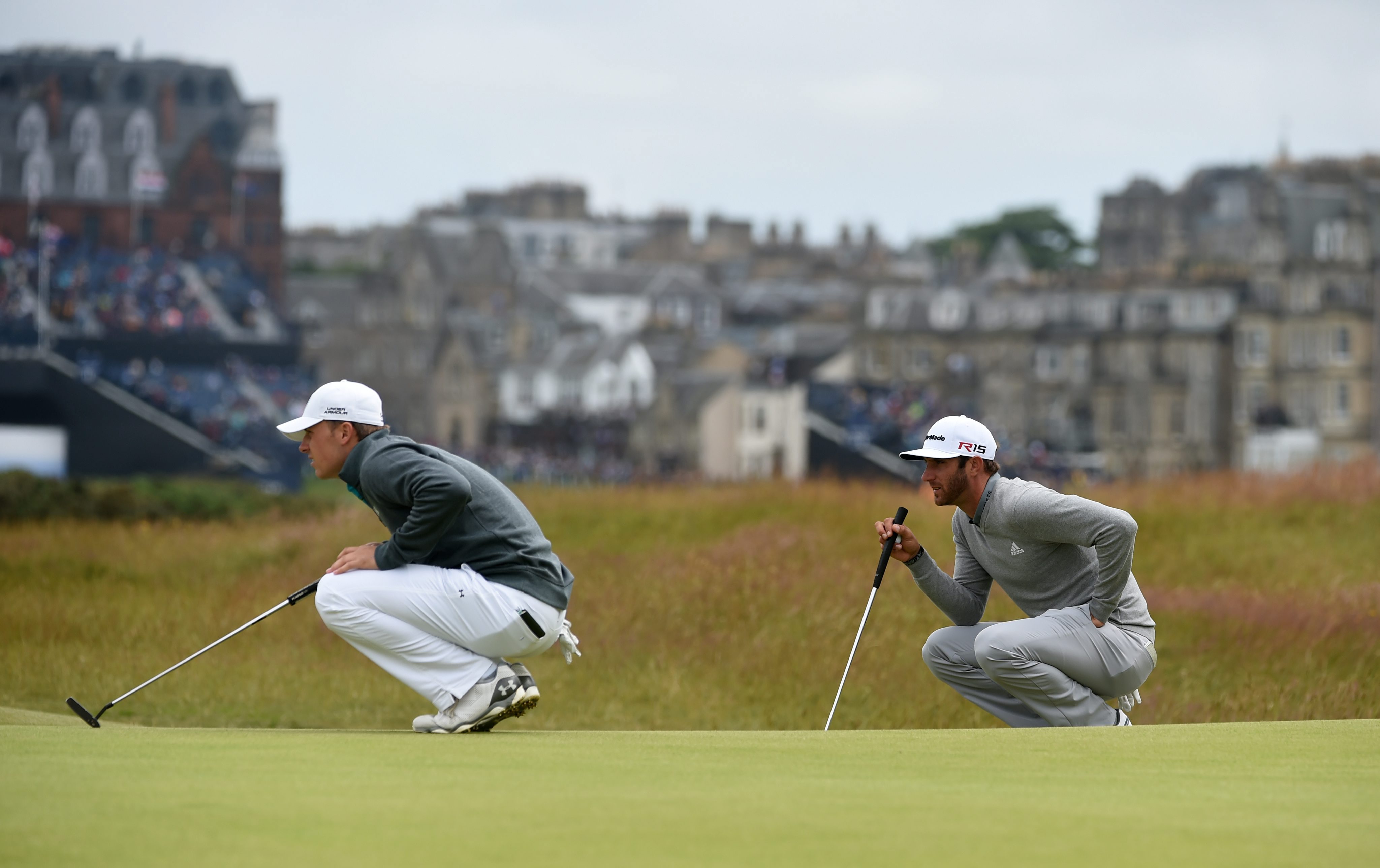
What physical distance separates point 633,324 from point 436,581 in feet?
327

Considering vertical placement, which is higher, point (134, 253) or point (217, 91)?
point (217, 91)

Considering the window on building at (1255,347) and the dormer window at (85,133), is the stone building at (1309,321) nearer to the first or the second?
the window on building at (1255,347)

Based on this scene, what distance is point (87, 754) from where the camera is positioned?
664 cm

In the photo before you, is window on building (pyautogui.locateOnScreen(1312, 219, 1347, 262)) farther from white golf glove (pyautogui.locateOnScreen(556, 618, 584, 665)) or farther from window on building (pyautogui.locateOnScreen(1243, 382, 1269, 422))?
white golf glove (pyautogui.locateOnScreen(556, 618, 584, 665))

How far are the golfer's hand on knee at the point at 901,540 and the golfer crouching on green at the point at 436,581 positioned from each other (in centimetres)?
147

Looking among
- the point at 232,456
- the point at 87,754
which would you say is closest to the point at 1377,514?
the point at 87,754

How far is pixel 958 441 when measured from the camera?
8.23 metres

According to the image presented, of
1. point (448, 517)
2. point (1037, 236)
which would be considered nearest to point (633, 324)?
point (1037, 236)

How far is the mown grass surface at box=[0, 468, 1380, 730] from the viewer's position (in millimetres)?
13031

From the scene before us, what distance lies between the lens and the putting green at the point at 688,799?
5113mm

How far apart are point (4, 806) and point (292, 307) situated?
319 ft

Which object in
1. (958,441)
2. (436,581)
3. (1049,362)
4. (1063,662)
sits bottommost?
(1049,362)

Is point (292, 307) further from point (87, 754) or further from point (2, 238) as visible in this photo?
point (87, 754)

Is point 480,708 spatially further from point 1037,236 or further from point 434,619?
point 1037,236
